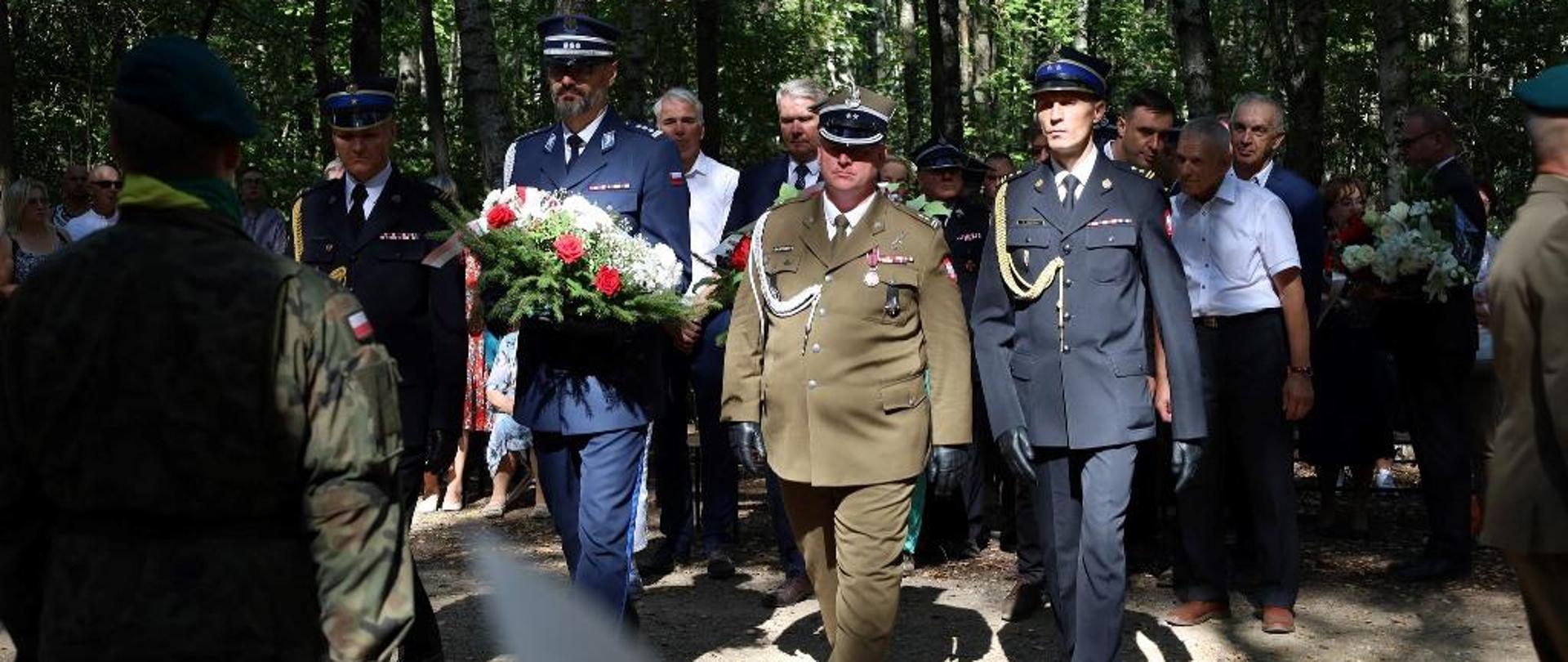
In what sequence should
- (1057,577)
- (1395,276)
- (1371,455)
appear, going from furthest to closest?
1. (1371,455)
2. (1395,276)
3. (1057,577)

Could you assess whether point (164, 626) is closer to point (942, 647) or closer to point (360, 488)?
point (360, 488)

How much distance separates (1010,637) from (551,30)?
A: 137 inches

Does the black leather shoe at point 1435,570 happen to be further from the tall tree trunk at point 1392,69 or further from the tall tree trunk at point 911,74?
the tall tree trunk at point 911,74

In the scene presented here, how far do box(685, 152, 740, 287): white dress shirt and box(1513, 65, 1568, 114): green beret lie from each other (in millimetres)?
5217

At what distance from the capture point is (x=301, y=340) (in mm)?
3334

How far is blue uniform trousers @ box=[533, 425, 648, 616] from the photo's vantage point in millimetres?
6750

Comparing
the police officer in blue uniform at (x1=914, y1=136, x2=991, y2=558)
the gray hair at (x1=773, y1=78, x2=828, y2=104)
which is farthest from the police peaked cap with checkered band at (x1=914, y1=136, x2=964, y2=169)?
the gray hair at (x1=773, y1=78, x2=828, y2=104)

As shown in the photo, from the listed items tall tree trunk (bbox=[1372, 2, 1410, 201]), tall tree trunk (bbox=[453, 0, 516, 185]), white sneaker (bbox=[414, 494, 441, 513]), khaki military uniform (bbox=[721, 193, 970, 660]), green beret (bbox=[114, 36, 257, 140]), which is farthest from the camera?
tall tree trunk (bbox=[1372, 2, 1410, 201])

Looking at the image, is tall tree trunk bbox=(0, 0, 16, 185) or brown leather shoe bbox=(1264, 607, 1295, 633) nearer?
brown leather shoe bbox=(1264, 607, 1295, 633)

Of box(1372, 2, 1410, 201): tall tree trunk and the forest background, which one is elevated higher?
the forest background

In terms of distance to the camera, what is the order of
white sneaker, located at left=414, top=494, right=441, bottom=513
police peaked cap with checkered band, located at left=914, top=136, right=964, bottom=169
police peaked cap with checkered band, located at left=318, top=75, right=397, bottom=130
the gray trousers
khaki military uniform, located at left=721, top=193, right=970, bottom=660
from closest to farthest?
khaki military uniform, located at left=721, top=193, right=970, bottom=660 → the gray trousers → police peaked cap with checkered band, located at left=318, top=75, right=397, bottom=130 → police peaked cap with checkered band, located at left=914, top=136, right=964, bottom=169 → white sneaker, located at left=414, top=494, right=441, bottom=513

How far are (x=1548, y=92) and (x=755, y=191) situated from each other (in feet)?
17.2

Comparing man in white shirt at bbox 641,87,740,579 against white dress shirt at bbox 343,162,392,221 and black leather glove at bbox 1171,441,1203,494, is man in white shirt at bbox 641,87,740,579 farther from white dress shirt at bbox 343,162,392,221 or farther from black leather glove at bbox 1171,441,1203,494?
black leather glove at bbox 1171,441,1203,494

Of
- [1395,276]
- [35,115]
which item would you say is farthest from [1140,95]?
[35,115]
